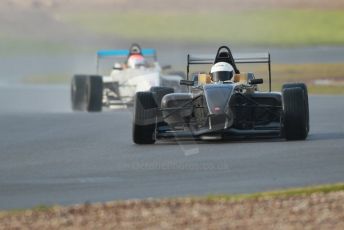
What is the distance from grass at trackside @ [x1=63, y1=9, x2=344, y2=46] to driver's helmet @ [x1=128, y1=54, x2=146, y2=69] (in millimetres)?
23082

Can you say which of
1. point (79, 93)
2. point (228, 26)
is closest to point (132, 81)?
point (79, 93)

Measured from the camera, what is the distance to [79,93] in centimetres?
2867

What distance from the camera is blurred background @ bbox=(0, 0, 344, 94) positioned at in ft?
174

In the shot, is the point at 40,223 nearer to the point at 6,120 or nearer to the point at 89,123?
the point at 89,123

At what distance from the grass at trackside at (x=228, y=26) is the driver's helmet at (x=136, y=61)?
23.1m

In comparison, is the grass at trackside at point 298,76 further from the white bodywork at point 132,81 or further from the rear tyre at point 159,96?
the rear tyre at point 159,96

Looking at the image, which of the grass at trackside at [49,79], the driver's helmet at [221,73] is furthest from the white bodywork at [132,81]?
the grass at trackside at [49,79]

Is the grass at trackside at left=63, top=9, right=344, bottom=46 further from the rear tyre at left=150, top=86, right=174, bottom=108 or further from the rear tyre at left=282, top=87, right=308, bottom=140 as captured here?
the rear tyre at left=282, top=87, right=308, bottom=140

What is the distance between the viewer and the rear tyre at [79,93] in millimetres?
28547

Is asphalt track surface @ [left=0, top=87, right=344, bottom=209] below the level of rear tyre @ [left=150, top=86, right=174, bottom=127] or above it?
below

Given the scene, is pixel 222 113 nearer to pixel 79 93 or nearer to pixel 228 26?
pixel 79 93

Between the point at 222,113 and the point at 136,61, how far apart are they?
43.7 ft

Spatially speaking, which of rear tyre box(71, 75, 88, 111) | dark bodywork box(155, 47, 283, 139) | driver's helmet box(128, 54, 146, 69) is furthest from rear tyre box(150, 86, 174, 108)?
driver's helmet box(128, 54, 146, 69)

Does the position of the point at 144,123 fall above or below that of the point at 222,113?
below
